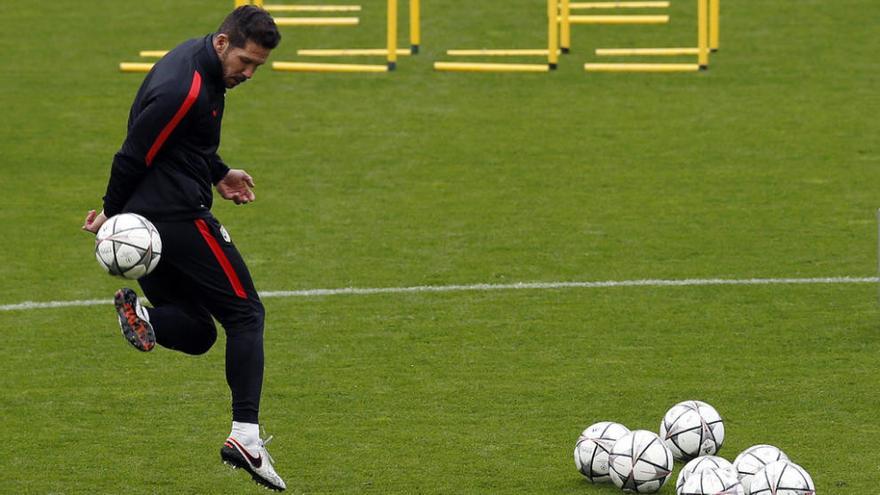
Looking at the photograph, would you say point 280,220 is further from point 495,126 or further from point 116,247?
point 116,247

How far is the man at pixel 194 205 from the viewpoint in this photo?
788 cm

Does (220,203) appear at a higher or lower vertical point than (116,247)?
lower

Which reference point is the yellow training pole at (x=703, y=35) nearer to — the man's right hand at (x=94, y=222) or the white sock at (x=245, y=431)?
the man's right hand at (x=94, y=222)

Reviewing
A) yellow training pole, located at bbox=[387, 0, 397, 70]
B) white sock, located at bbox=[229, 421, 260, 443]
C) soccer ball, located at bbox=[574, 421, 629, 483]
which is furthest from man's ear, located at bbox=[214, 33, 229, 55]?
yellow training pole, located at bbox=[387, 0, 397, 70]

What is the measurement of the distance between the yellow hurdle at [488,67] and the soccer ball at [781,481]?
1361 centimetres

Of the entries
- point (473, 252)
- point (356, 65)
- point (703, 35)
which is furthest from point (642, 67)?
point (473, 252)

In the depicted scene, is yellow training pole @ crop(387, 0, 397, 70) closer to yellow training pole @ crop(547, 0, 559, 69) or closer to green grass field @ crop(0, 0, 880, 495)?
green grass field @ crop(0, 0, 880, 495)

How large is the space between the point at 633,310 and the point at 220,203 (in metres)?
5.41

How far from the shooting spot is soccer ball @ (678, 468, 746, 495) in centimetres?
755

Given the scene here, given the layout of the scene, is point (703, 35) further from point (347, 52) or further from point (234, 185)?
point (234, 185)

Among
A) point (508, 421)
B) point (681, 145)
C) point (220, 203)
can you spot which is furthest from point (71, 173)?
point (508, 421)

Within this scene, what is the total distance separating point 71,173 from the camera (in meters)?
17.3

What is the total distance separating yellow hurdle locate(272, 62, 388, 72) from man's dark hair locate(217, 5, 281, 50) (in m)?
13.2

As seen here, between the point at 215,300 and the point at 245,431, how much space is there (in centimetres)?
65
